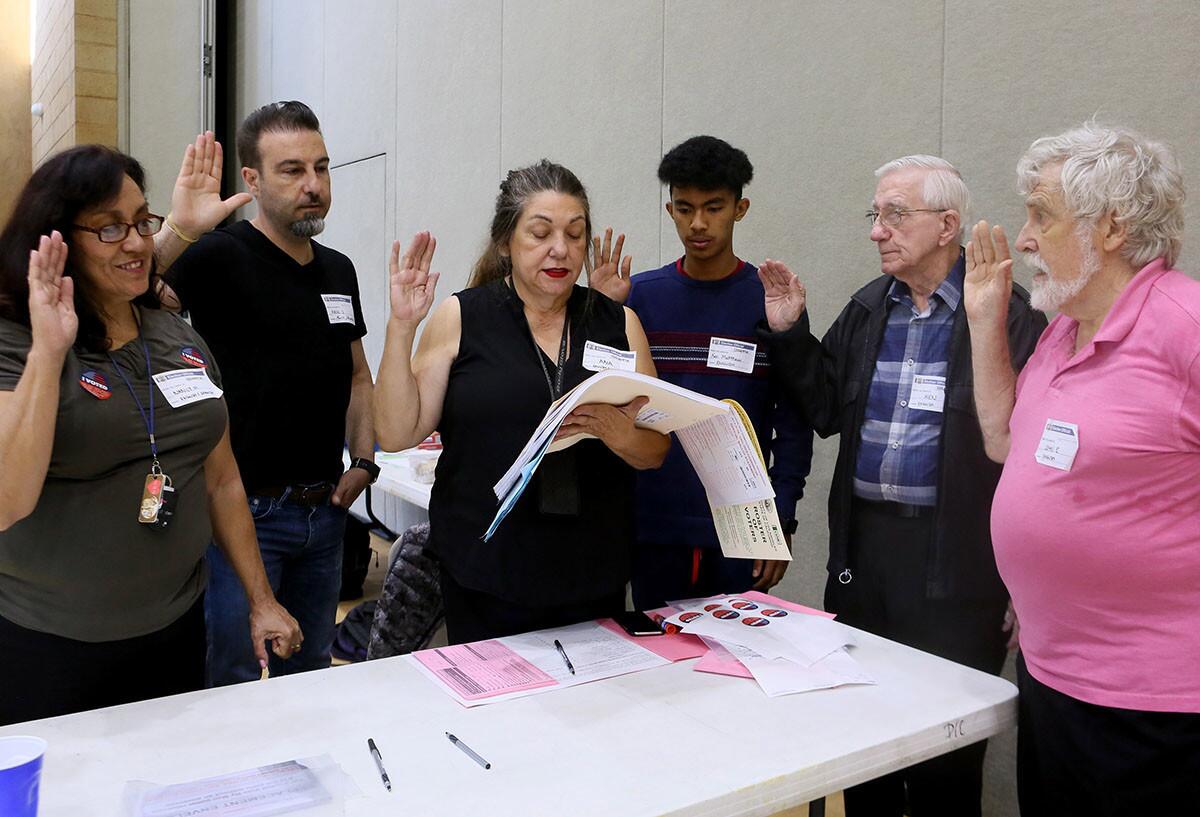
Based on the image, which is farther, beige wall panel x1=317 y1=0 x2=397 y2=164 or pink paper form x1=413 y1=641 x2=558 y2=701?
beige wall panel x1=317 y1=0 x2=397 y2=164

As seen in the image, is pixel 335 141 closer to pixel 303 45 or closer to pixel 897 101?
pixel 303 45

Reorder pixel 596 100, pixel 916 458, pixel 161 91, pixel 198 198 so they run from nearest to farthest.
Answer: pixel 916 458 → pixel 198 198 → pixel 596 100 → pixel 161 91

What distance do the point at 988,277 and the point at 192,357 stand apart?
150cm

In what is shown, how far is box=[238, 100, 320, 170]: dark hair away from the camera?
2422 millimetres

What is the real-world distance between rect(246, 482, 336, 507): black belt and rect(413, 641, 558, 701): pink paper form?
79cm

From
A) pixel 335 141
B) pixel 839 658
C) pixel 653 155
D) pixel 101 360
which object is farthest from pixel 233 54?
pixel 839 658

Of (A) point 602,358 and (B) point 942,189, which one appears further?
(B) point 942,189

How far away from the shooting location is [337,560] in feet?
7.89

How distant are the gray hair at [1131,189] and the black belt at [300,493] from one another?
177cm

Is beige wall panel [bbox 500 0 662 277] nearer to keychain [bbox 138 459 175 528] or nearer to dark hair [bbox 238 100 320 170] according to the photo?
dark hair [bbox 238 100 320 170]

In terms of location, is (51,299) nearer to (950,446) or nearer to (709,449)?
(709,449)

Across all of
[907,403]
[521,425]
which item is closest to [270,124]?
[521,425]

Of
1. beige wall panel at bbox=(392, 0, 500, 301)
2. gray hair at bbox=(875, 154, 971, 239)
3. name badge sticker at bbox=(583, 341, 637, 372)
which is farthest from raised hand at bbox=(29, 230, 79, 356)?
beige wall panel at bbox=(392, 0, 500, 301)

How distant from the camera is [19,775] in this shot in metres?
0.89
